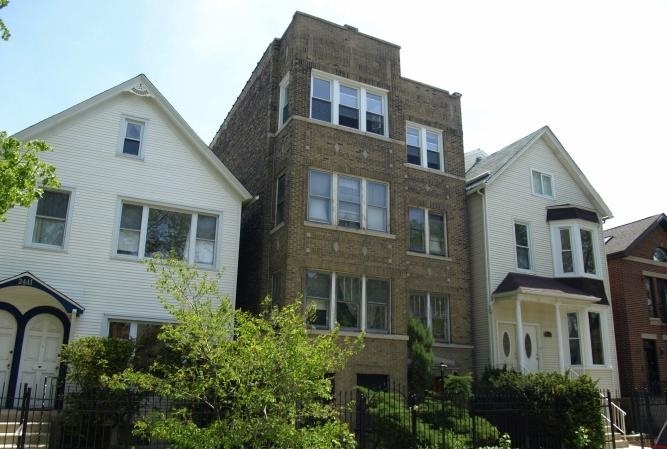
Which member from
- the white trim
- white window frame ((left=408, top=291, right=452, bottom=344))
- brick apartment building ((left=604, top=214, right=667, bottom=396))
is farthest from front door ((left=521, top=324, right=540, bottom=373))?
the white trim

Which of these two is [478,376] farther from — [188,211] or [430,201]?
[188,211]

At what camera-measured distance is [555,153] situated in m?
25.2

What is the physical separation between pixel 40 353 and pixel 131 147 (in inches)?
257

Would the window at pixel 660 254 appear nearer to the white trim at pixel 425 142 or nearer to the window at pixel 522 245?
the window at pixel 522 245

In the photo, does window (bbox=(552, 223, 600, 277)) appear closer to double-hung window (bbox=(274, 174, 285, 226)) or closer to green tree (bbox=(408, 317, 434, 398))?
green tree (bbox=(408, 317, 434, 398))

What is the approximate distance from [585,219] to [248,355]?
61.7 ft

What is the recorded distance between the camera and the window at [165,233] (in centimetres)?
1761

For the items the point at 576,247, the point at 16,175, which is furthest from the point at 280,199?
the point at 576,247

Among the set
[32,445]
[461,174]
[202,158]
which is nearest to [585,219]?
[461,174]

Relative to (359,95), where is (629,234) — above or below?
below

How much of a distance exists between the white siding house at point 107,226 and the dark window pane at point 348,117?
4164 mm

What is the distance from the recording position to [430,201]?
2178 centimetres

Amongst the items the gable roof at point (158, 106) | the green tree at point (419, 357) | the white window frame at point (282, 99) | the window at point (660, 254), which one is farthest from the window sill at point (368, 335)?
the window at point (660, 254)

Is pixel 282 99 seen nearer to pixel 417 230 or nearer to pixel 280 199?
pixel 280 199
